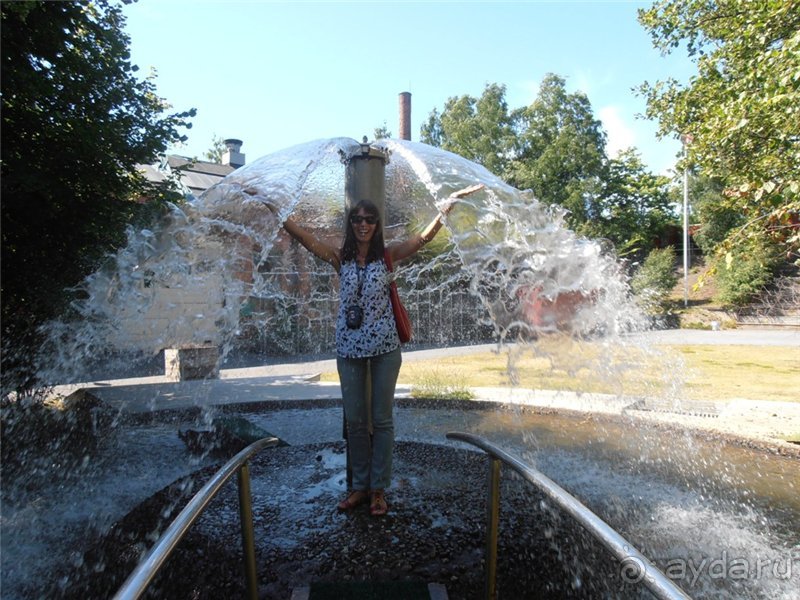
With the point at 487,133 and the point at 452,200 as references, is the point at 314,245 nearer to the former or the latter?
the point at 452,200

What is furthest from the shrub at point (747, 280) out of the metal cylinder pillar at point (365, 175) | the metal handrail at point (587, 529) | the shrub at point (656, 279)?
the metal handrail at point (587, 529)

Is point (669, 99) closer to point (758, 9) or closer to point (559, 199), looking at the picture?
point (758, 9)

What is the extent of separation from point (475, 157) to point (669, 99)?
2268 centimetres

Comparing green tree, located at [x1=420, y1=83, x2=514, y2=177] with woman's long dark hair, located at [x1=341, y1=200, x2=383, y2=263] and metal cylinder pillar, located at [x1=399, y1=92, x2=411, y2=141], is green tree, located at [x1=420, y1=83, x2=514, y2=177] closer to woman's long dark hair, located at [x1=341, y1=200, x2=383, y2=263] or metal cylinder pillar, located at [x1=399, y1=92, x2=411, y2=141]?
metal cylinder pillar, located at [x1=399, y1=92, x2=411, y2=141]

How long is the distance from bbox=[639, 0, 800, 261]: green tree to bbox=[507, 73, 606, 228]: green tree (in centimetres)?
2219

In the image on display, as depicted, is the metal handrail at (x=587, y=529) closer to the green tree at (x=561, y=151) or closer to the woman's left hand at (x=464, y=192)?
the woman's left hand at (x=464, y=192)

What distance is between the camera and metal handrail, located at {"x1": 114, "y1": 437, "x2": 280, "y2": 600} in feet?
3.55

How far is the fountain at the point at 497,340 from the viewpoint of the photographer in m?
3.30

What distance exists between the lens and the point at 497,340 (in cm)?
479

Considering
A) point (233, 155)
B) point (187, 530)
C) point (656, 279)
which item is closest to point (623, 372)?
point (187, 530)

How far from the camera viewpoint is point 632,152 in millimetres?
39969

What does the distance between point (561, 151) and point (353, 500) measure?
1252 inches

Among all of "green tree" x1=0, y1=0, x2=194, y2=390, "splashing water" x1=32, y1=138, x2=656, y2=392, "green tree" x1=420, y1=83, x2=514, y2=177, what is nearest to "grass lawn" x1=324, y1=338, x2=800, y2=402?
"splashing water" x1=32, y1=138, x2=656, y2=392

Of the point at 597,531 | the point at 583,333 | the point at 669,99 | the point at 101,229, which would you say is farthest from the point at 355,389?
the point at 669,99
